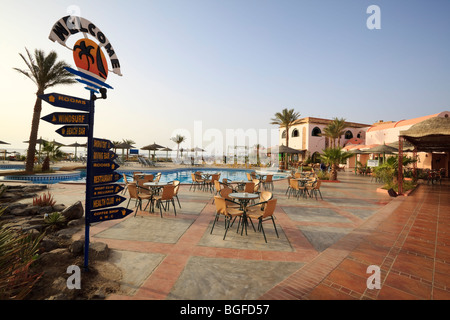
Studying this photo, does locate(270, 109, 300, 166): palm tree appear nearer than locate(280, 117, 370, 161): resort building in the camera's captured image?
Yes

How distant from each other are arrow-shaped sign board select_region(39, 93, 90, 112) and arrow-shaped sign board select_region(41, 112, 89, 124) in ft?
0.30

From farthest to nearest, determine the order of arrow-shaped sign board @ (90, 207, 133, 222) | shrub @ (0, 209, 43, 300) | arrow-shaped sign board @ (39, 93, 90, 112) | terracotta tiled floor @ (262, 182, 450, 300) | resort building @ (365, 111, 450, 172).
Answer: resort building @ (365, 111, 450, 172) < arrow-shaped sign board @ (90, 207, 133, 222) < arrow-shaped sign board @ (39, 93, 90, 112) < terracotta tiled floor @ (262, 182, 450, 300) < shrub @ (0, 209, 43, 300)

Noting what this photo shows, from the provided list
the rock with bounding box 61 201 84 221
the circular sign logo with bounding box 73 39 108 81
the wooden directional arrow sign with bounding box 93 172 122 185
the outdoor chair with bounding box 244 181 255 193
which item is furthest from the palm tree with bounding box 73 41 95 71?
the outdoor chair with bounding box 244 181 255 193

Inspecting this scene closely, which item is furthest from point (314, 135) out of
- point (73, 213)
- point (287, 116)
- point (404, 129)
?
point (73, 213)

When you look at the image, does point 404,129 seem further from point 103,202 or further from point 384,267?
point 103,202

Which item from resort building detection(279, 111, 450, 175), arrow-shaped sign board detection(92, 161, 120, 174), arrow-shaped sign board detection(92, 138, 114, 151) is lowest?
arrow-shaped sign board detection(92, 161, 120, 174)

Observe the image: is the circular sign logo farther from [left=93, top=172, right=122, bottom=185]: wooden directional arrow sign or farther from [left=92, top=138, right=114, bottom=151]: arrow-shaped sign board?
[left=93, top=172, right=122, bottom=185]: wooden directional arrow sign

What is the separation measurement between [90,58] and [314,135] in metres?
32.5

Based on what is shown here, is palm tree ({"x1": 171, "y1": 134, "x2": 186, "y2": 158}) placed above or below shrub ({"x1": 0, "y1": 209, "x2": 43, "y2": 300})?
above

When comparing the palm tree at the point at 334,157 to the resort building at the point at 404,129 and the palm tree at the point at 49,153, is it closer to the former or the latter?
the resort building at the point at 404,129

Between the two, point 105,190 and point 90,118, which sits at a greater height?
point 90,118

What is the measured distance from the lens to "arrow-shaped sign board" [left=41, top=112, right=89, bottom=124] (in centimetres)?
266

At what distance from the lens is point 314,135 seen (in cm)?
3161

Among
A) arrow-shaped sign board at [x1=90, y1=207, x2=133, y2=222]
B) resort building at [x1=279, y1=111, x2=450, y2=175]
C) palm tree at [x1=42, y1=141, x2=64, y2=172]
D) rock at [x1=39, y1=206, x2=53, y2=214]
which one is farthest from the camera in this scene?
resort building at [x1=279, y1=111, x2=450, y2=175]
